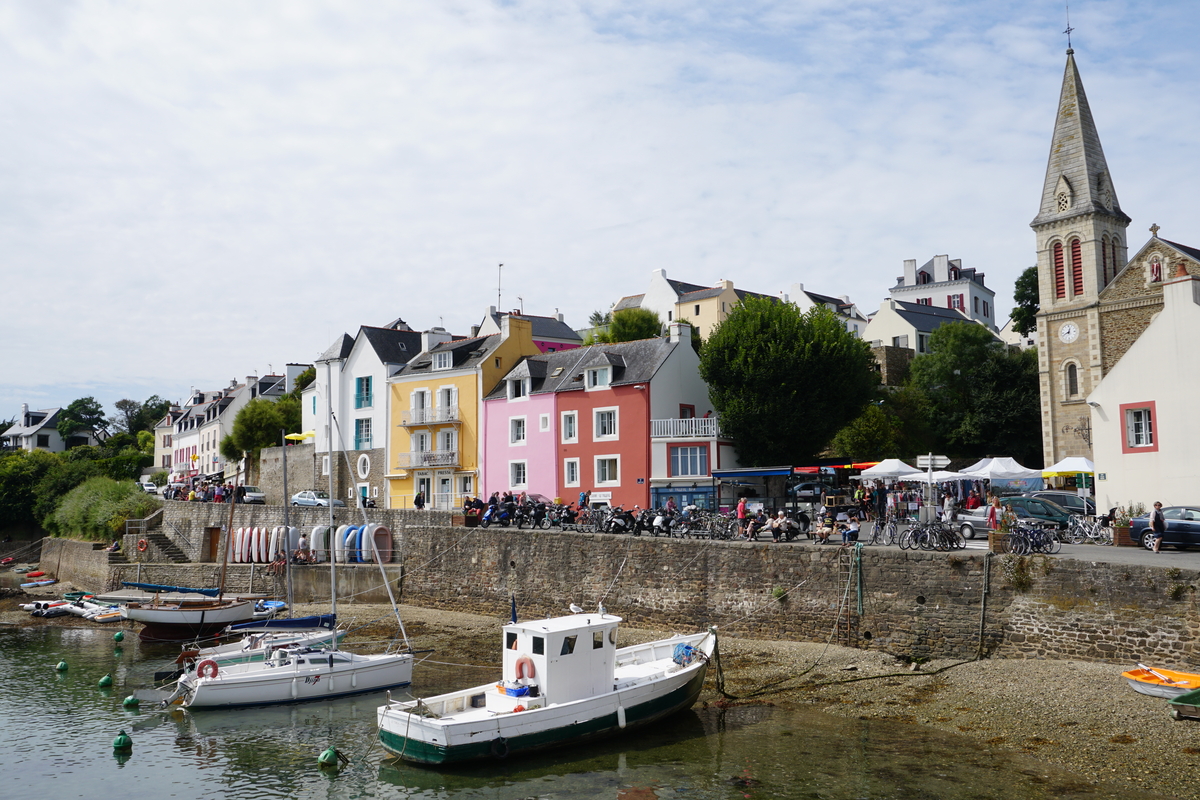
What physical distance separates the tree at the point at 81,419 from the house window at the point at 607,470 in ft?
290

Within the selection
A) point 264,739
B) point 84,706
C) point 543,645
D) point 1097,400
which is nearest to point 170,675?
point 84,706

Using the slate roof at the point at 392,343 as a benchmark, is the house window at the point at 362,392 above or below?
below

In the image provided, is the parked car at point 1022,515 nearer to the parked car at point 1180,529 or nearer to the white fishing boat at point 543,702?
the parked car at point 1180,529

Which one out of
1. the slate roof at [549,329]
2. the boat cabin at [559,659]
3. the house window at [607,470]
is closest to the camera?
the boat cabin at [559,659]

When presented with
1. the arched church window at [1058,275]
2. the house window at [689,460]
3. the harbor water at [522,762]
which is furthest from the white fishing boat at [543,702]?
the arched church window at [1058,275]

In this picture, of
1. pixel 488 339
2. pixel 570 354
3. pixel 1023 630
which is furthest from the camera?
pixel 488 339

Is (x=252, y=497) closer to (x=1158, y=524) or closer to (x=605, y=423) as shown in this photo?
(x=605, y=423)

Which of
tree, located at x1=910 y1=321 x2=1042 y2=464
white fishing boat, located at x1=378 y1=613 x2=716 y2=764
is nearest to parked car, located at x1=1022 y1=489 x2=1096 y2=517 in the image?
white fishing boat, located at x1=378 y1=613 x2=716 y2=764

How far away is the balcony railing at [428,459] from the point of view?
46.7 meters

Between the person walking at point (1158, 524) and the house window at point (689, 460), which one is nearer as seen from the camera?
the person walking at point (1158, 524)

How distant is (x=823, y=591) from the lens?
76.7 feet

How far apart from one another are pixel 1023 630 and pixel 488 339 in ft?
113

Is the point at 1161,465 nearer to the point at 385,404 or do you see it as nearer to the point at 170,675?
the point at 170,675

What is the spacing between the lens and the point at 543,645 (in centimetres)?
1816
